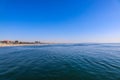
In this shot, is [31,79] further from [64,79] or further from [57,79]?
[64,79]

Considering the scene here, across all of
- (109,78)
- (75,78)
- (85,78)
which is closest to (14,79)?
(75,78)

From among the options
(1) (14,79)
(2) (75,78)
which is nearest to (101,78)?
(2) (75,78)

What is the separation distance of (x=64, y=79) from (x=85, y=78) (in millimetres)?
2161

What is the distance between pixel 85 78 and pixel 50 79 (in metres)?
3.52

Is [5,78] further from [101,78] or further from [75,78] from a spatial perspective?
[101,78]

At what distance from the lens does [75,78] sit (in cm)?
948

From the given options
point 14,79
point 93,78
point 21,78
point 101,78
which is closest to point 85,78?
point 93,78

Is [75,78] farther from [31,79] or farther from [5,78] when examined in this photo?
[5,78]

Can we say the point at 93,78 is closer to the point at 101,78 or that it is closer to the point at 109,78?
the point at 101,78

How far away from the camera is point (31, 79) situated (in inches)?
368

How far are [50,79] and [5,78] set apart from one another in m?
4.48

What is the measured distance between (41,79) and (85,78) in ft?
14.4

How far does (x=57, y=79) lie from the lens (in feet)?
30.2

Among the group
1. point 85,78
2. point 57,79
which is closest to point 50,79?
point 57,79
